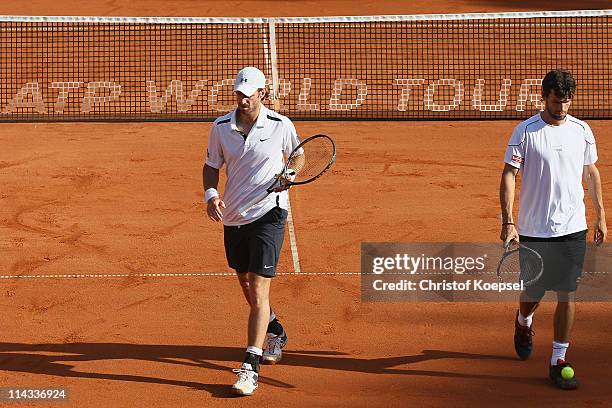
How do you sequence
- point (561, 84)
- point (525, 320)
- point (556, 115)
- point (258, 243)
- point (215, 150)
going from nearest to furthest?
point (561, 84), point (556, 115), point (258, 243), point (215, 150), point (525, 320)

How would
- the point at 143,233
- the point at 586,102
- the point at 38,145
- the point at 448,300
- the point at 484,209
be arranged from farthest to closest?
1. the point at 586,102
2. the point at 38,145
3. the point at 484,209
4. the point at 143,233
5. the point at 448,300

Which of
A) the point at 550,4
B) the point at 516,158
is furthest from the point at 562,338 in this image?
the point at 550,4

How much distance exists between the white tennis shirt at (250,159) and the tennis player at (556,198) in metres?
1.65

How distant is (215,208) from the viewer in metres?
7.55

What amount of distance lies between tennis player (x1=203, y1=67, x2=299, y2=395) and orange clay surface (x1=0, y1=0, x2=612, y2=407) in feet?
1.81

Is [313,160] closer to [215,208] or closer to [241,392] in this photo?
A: [215,208]

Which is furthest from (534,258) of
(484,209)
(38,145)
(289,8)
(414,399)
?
(289,8)

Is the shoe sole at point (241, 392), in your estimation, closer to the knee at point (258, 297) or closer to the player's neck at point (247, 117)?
the knee at point (258, 297)

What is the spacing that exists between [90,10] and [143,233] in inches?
694

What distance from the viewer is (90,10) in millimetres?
27891

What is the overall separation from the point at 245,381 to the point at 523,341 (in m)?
2.14

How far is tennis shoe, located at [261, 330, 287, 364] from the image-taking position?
26.7ft

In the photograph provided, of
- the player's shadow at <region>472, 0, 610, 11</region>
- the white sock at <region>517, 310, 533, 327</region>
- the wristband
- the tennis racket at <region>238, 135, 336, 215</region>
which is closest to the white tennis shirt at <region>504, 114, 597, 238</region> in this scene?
the white sock at <region>517, 310, 533, 327</region>

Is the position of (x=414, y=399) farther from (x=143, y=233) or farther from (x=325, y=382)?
(x=143, y=233)
